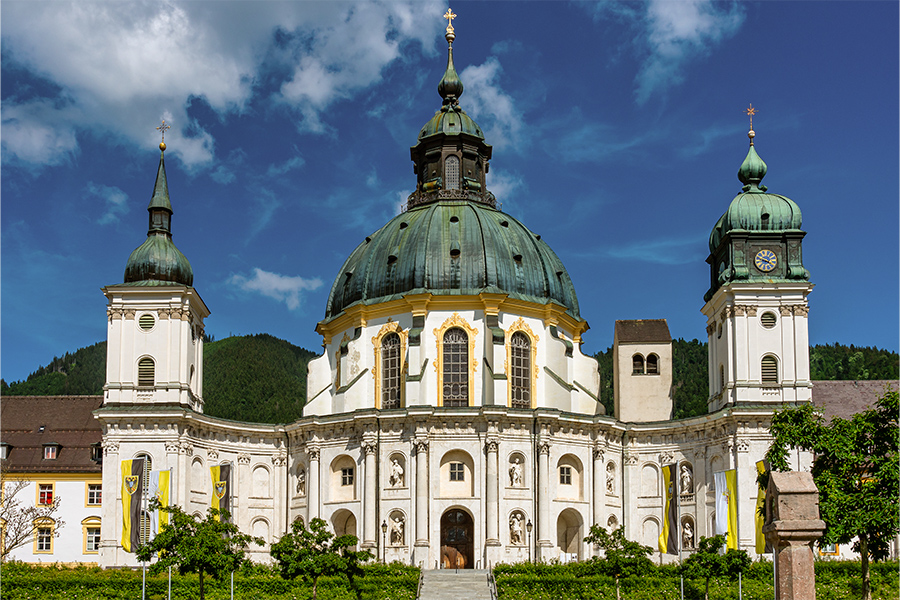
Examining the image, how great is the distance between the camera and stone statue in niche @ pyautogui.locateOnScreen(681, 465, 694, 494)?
239 ft

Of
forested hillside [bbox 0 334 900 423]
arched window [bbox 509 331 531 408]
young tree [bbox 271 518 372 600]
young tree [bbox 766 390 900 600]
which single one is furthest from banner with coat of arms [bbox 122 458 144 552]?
forested hillside [bbox 0 334 900 423]

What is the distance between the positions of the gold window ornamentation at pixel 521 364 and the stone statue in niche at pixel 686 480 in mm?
10619

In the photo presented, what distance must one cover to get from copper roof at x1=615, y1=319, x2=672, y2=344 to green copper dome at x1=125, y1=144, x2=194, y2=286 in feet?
101

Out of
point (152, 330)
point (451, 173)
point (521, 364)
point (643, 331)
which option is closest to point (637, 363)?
point (643, 331)

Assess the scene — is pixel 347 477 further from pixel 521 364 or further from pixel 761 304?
pixel 761 304

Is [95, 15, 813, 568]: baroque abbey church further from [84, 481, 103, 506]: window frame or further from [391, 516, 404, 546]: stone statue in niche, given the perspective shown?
[84, 481, 103, 506]: window frame

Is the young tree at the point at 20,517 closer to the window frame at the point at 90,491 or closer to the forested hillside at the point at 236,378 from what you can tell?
the window frame at the point at 90,491

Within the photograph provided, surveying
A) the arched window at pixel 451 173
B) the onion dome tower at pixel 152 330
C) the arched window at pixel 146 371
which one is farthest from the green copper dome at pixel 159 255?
the arched window at pixel 451 173

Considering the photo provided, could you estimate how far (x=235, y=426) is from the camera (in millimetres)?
73938

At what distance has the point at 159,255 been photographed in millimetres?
73375

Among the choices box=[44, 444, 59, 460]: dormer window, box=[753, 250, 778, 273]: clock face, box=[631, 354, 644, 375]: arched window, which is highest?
box=[753, 250, 778, 273]: clock face

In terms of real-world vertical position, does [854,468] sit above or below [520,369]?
below

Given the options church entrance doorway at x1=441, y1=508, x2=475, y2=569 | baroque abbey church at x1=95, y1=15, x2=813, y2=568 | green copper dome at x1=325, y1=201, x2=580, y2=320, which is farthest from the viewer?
green copper dome at x1=325, y1=201, x2=580, y2=320

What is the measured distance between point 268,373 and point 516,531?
2848 inches
